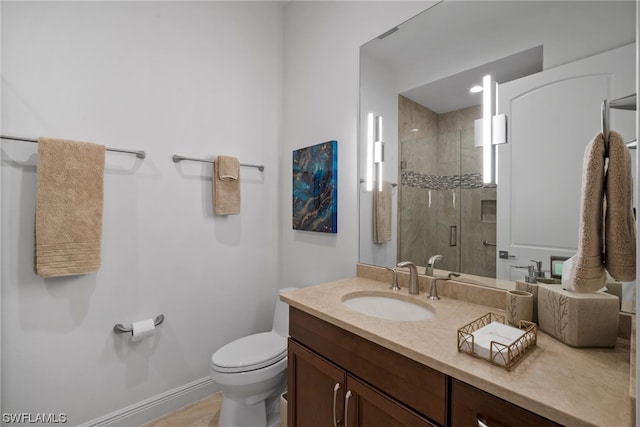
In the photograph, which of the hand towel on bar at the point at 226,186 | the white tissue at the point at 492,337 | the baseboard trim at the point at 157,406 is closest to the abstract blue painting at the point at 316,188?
the hand towel on bar at the point at 226,186

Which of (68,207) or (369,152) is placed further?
(369,152)

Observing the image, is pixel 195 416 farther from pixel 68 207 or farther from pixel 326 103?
pixel 326 103

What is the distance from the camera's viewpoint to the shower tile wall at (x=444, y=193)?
1.20m

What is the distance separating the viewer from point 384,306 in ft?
4.34

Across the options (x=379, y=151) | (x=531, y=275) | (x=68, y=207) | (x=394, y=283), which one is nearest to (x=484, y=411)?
(x=531, y=275)

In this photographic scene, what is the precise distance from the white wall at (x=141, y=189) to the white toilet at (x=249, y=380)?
0.45m

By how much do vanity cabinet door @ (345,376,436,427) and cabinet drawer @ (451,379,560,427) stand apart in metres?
0.10

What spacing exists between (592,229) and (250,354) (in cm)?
158

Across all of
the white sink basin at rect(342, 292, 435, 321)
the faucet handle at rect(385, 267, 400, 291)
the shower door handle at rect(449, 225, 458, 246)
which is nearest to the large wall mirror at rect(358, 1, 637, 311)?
the shower door handle at rect(449, 225, 458, 246)

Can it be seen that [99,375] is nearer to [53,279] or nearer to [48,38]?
[53,279]

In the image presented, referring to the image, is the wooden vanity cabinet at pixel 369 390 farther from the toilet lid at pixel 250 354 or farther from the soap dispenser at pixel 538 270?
the soap dispenser at pixel 538 270

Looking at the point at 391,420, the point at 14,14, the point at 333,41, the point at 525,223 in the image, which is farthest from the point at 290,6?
the point at 391,420

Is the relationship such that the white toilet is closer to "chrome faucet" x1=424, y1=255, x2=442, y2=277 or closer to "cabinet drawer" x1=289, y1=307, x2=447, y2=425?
"cabinet drawer" x1=289, y1=307, x2=447, y2=425

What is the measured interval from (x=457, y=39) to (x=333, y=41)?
33.4 inches
